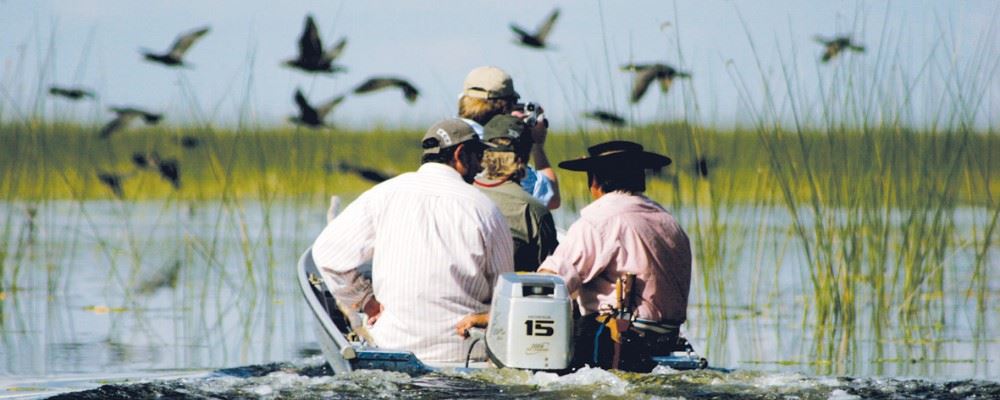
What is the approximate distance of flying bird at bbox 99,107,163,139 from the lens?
39.7ft

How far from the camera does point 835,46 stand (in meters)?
9.58

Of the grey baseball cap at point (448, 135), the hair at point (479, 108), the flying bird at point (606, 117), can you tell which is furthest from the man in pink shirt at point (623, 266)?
the flying bird at point (606, 117)

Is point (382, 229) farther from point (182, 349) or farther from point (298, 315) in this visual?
point (298, 315)

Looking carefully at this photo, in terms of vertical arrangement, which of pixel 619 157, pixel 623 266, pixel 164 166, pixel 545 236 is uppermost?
pixel 164 166

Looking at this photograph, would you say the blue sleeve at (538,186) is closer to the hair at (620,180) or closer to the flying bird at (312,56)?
the hair at (620,180)

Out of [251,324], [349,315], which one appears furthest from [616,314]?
[251,324]

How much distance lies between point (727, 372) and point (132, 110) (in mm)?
7184

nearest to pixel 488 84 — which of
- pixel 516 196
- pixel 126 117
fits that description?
pixel 516 196

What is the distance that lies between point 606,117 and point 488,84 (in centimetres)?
174

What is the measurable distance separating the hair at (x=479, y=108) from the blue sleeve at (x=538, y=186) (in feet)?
1.41

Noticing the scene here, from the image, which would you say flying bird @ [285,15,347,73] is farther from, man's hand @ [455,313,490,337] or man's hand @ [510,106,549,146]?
man's hand @ [455,313,490,337]

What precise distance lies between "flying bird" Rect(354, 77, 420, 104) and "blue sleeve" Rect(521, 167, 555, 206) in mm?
2116

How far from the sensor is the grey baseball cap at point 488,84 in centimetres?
782

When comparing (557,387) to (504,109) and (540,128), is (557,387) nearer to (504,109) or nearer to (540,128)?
(504,109)
